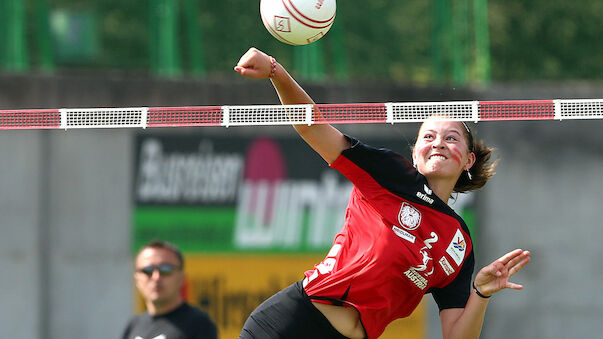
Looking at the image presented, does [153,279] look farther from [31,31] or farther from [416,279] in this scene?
[31,31]

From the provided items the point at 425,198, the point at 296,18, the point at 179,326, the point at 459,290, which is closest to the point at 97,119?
the point at 296,18

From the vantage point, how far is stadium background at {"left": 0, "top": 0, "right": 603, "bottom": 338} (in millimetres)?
11664

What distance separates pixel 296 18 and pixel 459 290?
174cm

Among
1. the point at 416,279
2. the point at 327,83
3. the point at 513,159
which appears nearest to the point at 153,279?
the point at 416,279

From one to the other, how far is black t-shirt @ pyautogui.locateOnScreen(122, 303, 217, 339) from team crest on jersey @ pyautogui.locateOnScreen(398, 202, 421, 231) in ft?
9.40

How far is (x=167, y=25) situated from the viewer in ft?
41.0

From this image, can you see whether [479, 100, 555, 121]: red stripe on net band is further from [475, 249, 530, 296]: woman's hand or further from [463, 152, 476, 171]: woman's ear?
[475, 249, 530, 296]: woman's hand

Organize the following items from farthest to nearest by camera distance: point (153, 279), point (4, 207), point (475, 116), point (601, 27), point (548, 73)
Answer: point (601, 27) < point (548, 73) < point (4, 207) < point (153, 279) < point (475, 116)

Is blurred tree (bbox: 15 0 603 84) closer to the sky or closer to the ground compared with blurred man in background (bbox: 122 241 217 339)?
closer to the sky

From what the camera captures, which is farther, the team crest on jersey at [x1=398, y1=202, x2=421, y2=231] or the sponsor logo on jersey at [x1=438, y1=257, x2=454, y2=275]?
the sponsor logo on jersey at [x1=438, y1=257, x2=454, y2=275]

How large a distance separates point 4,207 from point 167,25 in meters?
2.99

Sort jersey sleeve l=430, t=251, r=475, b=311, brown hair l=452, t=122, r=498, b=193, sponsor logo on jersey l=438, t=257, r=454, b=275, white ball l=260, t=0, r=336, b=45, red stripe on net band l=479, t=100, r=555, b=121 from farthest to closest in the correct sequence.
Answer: red stripe on net band l=479, t=100, r=555, b=121, brown hair l=452, t=122, r=498, b=193, white ball l=260, t=0, r=336, b=45, jersey sleeve l=430, t=251, r=475, b=311, sponsor logo on jersey l=438, t=257, r=454, b=275

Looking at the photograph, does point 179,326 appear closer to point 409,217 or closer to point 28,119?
point 409,217

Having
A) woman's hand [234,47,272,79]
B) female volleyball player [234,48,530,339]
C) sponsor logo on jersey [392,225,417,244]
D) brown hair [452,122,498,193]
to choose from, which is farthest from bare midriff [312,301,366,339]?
woman's hand [234,47,272,79]
